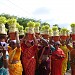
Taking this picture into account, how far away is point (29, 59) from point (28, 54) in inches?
7.4

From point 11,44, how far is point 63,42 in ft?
16.1

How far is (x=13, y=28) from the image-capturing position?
841 centimetres

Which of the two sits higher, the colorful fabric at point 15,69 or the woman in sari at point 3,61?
the woman in sari at point 3,61

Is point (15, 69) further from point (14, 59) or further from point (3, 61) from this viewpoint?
point (3, 61)

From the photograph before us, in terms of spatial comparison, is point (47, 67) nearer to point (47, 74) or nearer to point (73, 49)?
point (47, 74)

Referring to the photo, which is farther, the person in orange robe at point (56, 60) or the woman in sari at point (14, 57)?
the person in orange robe at point (56, 60)

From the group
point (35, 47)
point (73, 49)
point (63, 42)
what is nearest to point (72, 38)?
point (73, 49)

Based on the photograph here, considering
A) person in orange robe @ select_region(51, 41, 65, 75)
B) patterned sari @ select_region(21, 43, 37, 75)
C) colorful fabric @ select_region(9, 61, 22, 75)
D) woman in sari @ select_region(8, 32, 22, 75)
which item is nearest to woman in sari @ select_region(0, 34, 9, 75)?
woman in sari @ select_region(8, 32, 22, 75)

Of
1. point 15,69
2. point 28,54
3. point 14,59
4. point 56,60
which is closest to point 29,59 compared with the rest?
point 28,54

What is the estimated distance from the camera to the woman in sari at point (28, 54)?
936 centimetres

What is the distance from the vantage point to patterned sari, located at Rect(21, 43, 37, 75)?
30.7 feet

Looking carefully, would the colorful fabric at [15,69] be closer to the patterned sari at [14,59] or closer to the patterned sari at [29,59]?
the patterned sari at [14,59]

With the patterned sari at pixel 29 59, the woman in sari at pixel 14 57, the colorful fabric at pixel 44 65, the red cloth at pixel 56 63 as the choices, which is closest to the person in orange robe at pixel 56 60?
the red cloth at pixel 56 63

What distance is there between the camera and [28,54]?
9.38m
